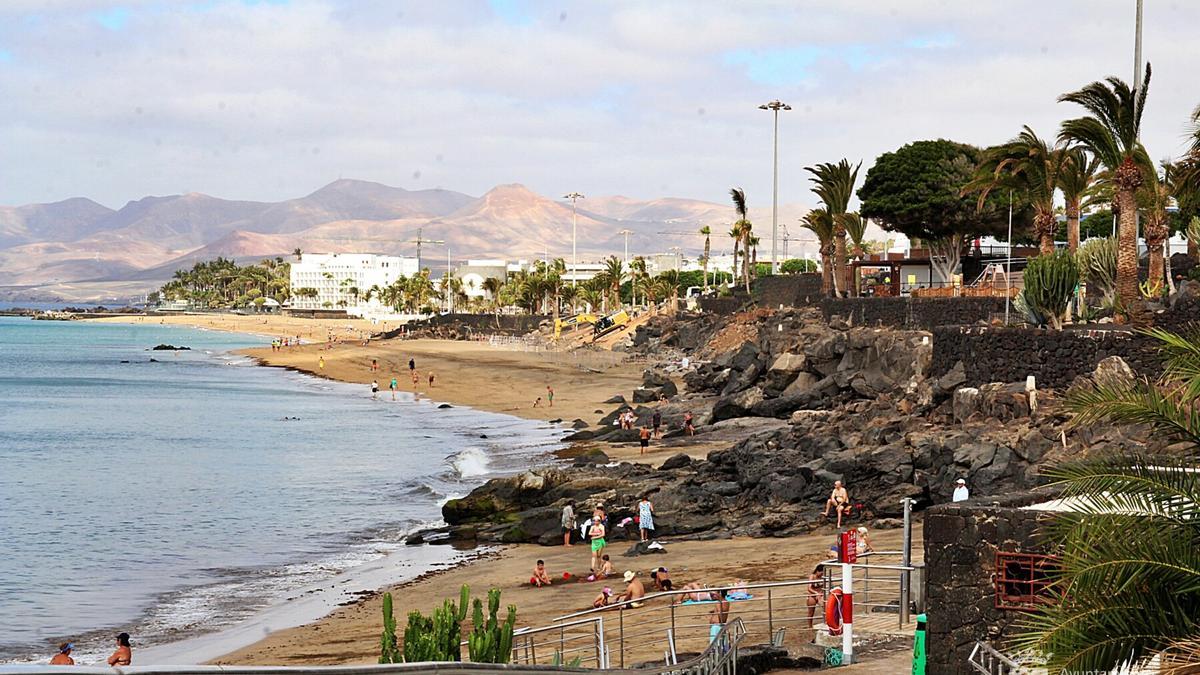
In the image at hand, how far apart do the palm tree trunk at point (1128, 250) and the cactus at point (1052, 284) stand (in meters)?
1.11

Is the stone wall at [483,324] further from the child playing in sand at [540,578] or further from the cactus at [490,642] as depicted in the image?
the cactus at [490,642]

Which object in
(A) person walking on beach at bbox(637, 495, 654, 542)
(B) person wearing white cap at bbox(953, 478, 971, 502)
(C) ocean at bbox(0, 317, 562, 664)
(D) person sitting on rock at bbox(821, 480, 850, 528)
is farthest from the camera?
(A) person walking on beach at bbox(637, 495, 654, 542)

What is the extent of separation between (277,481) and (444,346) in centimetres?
7948

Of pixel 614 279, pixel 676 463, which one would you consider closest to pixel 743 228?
pixel 614 279

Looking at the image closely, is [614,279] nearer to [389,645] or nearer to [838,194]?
[838,194]

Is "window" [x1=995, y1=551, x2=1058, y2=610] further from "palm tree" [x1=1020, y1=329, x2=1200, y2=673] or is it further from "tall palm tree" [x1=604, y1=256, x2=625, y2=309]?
"tall palm tree" [x1=604, y1=256, x2=625, y2=309]

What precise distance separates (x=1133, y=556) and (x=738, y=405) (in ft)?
123

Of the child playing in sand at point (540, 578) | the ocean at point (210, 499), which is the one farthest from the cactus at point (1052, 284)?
the ocean at point (210, 499)

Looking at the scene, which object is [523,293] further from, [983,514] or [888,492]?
[983,514]

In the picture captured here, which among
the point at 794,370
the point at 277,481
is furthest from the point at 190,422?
the point at 794,370

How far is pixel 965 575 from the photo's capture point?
1261 cm

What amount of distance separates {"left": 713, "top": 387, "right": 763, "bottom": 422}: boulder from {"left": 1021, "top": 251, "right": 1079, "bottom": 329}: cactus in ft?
48.5

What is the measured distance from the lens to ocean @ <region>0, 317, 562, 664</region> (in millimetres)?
24969

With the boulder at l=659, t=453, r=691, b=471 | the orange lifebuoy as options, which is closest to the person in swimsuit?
the boulder at l=659, t=453, r=691, b=471
